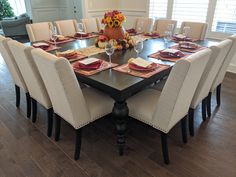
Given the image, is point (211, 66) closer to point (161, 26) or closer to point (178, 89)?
point (178, 89)

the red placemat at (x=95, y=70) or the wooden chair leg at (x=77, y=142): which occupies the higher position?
the red placemat at (x=95, y=70)

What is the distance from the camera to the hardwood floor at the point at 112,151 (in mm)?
1679

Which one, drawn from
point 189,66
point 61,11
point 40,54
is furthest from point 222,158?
point 61,11

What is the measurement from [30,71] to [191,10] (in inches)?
124

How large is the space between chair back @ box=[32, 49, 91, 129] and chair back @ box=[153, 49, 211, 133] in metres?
0.60

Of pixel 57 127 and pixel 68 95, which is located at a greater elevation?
pixel 68 95

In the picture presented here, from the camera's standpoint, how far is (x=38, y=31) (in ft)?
9.69

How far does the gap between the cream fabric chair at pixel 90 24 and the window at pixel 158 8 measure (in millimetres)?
1432

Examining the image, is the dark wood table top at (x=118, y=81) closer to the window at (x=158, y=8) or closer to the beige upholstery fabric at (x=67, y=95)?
the beige upholstery fabric at (x=67, y=95)

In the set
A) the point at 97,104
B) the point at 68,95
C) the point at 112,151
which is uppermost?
the point at 68,95

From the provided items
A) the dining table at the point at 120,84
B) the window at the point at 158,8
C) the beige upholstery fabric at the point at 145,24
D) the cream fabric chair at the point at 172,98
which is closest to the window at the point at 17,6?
the window at the point at 158,8

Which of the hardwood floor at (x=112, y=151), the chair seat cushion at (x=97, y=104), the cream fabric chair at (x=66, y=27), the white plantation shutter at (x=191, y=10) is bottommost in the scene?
the hardwood floor at (x=112, y=151)

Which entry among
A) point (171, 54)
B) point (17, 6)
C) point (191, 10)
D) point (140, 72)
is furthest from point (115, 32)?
point (17, 6)

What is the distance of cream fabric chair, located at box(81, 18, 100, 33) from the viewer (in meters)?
3.43
